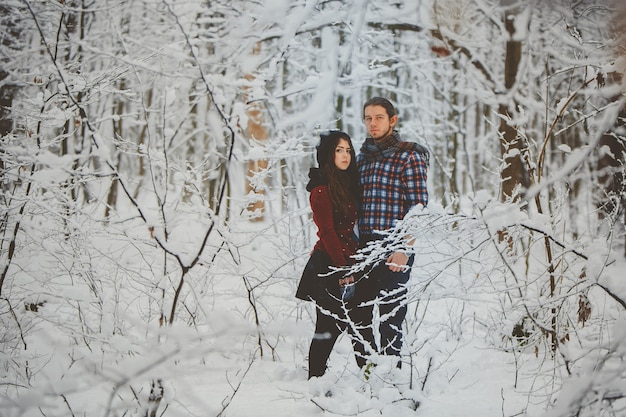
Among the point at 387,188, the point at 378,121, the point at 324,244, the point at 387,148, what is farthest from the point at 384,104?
the point at 324,244

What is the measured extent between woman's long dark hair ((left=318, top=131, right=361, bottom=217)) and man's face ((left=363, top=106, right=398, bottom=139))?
0.53 feet

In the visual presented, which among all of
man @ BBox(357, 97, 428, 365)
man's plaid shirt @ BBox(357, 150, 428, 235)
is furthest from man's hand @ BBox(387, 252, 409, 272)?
man's plaid shirt @ BBox(357, 150, 428, 235)

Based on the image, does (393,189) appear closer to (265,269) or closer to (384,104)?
(384,104)

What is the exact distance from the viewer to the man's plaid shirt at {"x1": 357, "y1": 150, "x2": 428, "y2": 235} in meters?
2.50

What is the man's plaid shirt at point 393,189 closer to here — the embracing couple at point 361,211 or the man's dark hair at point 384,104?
the embracing couple at point 361,211

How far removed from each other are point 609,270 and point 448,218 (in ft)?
2.11

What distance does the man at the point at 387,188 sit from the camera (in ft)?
8.18

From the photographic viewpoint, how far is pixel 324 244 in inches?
95.7

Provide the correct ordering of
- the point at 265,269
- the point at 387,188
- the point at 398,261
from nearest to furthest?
the point at 398,261, the point at 387,188, the point at 265,269

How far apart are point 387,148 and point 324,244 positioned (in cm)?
70

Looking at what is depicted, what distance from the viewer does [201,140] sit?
54.6 feet

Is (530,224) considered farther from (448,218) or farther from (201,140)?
(201,140)

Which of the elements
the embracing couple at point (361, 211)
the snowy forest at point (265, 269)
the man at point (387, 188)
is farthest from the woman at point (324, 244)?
the snowy forest at point (265, 269)

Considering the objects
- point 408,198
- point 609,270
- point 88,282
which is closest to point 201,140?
point 88,282
